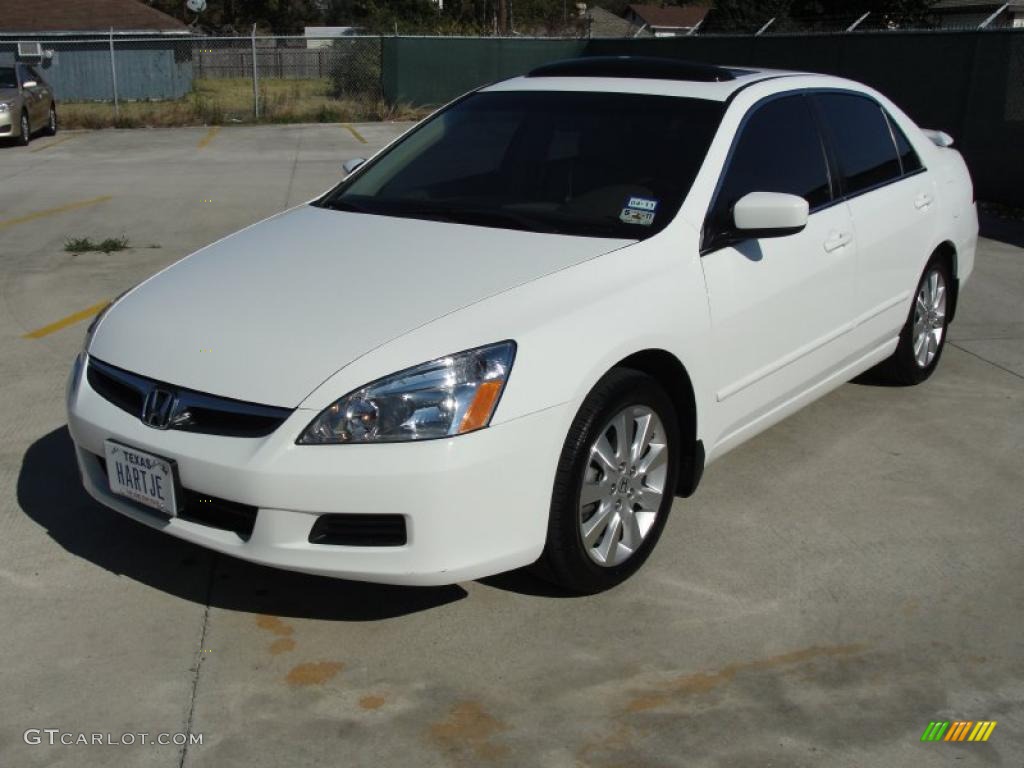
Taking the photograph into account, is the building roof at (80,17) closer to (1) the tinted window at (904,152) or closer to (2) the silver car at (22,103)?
(2) the silver car at (22,103)

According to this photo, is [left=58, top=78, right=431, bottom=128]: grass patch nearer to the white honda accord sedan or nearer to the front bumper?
the white honda accord sedan

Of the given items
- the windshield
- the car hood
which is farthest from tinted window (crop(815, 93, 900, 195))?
the car hood

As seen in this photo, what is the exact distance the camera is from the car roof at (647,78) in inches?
187

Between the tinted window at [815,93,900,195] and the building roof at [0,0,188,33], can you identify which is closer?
the tinted window at [815,93,900,195]

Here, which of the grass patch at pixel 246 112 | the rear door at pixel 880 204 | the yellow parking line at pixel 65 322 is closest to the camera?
the rear door at pixel 880 204

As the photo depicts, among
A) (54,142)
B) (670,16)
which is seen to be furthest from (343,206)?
(670,16)

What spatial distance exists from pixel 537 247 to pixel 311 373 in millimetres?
1043

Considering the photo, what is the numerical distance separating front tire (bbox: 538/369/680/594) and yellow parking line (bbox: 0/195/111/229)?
347 inches

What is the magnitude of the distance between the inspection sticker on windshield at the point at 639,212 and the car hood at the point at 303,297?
187 millimetres

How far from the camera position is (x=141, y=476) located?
3605 mm

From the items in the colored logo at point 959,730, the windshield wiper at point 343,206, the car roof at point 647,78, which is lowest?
the colored logo at point 959,730

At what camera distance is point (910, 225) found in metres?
5.58

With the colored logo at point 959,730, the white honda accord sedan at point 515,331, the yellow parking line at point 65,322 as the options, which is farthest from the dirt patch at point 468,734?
→ the yellow parking line at point 65,322

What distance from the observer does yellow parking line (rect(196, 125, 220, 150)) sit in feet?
64.8
